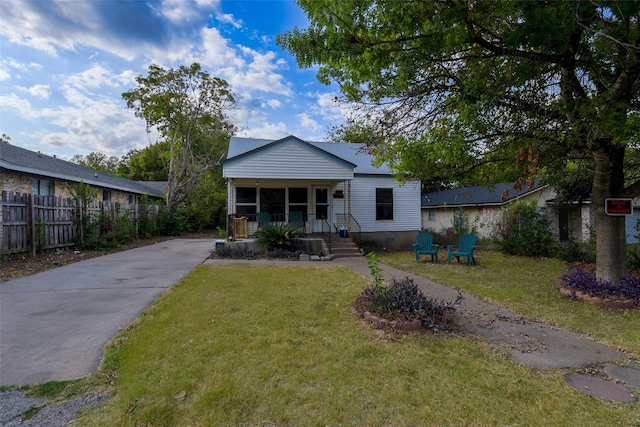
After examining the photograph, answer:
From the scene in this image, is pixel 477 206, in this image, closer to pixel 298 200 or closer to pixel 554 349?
pixel 298 200

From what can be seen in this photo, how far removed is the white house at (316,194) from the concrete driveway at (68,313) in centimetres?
493

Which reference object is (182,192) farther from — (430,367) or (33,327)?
(430,367)

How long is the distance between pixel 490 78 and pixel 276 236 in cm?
807

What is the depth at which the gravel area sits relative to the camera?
2316 mm

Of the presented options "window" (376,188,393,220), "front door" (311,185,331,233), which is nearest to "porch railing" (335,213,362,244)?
"front door" (311,185,331,233)

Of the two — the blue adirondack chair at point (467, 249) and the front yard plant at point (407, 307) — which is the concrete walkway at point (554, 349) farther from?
the blue adirondack chair at point (467, 249)

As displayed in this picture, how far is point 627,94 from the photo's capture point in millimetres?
4977

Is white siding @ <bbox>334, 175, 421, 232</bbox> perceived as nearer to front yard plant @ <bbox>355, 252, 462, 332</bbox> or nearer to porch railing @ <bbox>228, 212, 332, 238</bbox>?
porch railing @ <bbox>228, 212, 332, 238</bbox>

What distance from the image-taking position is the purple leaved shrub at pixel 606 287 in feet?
18.4

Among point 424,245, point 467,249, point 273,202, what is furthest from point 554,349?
point 273,202

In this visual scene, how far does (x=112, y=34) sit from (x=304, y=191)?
8612 mm

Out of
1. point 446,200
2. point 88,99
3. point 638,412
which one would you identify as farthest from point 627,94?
point 446,200

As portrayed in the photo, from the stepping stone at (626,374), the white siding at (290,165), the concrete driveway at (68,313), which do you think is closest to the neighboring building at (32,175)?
the concrete driveway at (68,313)

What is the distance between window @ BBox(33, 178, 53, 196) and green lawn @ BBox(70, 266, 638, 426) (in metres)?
11.2
